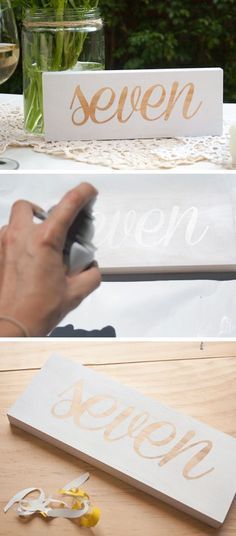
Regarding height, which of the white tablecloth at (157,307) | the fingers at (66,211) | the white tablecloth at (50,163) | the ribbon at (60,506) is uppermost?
the fingers at (66,211)

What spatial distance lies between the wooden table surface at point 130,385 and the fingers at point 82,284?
0.08m

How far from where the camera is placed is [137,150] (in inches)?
46.2

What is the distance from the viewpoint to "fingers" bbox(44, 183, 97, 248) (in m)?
0.51

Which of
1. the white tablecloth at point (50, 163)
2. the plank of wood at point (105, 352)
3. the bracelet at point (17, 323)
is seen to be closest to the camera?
the bracelet at point (17, 323)

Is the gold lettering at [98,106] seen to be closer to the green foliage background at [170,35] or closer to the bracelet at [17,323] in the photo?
the bracelet at [17,323]

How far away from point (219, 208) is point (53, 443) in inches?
8.3

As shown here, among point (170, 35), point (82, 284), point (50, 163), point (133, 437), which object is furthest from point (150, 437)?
point (170, 35)

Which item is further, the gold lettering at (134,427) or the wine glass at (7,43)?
the wine glass at (7,43)

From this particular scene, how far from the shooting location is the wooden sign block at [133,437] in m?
0.51

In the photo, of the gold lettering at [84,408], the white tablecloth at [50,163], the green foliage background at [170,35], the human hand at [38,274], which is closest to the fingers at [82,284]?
the human hand at [38,274]

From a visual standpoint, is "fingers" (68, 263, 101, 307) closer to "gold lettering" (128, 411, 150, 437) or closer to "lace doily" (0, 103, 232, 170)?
"gold lettering" (128, 411, 150, 437)

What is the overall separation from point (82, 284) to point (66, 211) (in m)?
0.05

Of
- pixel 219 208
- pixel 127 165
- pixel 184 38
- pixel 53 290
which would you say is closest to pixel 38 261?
pixel 53 290

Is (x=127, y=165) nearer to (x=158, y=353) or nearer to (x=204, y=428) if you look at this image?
(x=158, y=353)
